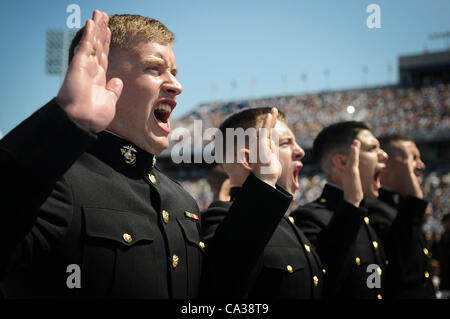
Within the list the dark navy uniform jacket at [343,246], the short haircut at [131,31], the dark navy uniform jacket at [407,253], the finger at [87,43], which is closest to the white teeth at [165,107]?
the short haircut at [131,31]

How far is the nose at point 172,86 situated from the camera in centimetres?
215

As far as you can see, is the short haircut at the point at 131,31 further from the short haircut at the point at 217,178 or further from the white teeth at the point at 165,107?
the short haircut at the point at 217,178

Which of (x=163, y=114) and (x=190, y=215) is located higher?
(x=163, y=114)

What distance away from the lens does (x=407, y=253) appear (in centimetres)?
431

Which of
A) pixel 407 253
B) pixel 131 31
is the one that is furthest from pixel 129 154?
pixel 407 253

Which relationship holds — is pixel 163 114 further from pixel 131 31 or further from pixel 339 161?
pixel 339 161

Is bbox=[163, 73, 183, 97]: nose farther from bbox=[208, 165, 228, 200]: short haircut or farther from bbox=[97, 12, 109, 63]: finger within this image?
bbox=[208, 165, 228, 200]: short haircut

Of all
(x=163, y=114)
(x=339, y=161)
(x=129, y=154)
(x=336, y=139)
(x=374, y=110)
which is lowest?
(x=374, y=110)

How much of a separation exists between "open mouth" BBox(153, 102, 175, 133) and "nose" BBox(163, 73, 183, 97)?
2.4 inches

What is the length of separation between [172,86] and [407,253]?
10.5 feet

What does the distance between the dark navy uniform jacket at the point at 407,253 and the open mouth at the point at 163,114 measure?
113 inches

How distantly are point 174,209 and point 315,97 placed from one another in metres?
35.6

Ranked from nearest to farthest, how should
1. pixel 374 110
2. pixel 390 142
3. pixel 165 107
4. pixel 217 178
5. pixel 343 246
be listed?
pixel 165 107 < pixel 343 246 < pixel 390 142 < pixel 217 178 < pixel 374 110

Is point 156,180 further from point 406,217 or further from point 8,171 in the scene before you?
point 406,217
